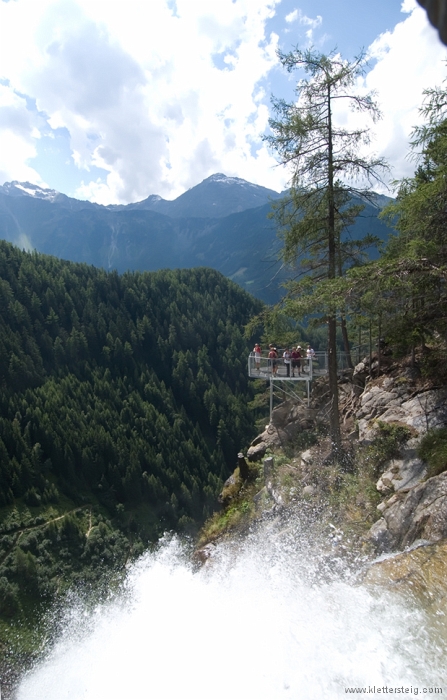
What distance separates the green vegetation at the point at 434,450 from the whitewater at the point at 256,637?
9.43 ft

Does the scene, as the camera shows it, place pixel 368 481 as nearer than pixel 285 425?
Yes

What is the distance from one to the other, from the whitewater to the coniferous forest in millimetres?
42790

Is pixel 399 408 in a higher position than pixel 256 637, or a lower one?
higher

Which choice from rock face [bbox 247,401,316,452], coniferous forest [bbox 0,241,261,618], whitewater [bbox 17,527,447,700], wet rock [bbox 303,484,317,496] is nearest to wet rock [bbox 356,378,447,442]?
wet rock [bbox 303,484,317,496]

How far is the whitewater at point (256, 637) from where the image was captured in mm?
5020

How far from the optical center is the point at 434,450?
9055mm

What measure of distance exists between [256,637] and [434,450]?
18.6 feet

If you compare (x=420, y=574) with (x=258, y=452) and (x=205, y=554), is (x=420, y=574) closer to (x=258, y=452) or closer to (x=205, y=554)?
(x=205, y=554)

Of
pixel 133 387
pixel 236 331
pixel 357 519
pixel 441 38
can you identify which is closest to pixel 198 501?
pixel 133 387

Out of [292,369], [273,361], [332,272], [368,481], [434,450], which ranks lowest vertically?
[368,481]

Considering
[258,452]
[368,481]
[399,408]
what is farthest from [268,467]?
[399,408]

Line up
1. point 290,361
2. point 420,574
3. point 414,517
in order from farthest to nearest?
point 290,361
point 414,517
point 420,574

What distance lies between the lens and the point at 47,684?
37.6 ft

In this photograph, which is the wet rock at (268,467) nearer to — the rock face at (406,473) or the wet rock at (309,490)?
the wet rock at (309,490)
